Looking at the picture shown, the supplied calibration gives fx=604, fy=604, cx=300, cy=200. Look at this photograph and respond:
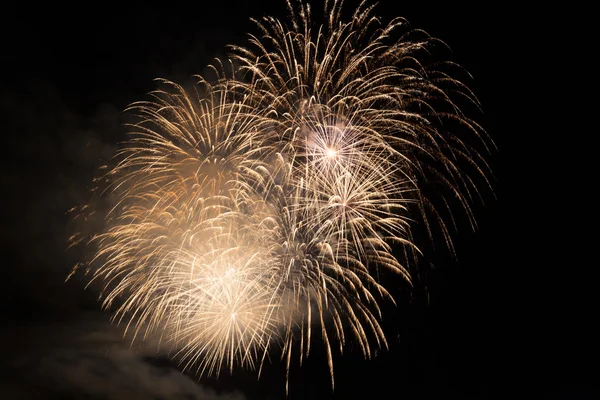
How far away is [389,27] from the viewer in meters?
16.5

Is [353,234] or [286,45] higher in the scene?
[286,45]

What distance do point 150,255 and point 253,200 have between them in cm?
343

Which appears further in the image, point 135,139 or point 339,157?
point 135,139

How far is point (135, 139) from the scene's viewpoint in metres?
18.0

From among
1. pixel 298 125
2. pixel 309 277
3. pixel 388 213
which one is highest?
pixel 298 125

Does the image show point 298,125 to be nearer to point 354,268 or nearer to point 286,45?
point 286,45

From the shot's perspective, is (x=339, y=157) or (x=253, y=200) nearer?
(x=339, y=157)

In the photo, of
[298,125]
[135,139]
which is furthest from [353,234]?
[135,139]

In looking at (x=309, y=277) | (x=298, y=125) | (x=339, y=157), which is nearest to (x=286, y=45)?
(x=298, y=125)

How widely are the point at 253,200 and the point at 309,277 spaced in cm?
269

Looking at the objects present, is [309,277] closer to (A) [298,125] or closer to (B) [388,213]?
(B) [388,213]

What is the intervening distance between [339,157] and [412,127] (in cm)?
240

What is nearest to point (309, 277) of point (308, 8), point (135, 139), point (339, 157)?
point (339, 157)

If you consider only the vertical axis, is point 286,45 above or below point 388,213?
above
